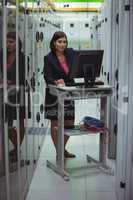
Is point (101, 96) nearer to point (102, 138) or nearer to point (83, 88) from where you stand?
point (83, 88)

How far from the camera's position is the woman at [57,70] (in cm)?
415

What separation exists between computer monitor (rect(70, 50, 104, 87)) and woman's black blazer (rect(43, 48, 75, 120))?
0.67 feet

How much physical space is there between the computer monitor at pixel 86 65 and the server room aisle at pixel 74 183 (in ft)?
3.56

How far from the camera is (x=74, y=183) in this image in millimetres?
3732

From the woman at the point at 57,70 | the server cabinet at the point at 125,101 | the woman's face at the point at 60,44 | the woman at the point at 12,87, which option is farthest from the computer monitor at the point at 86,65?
the woman at the point at 12,87

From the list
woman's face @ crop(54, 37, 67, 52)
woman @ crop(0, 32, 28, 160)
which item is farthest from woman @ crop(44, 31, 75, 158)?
woman @ crop(0, 32, 28, 160)

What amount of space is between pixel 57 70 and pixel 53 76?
0.09m

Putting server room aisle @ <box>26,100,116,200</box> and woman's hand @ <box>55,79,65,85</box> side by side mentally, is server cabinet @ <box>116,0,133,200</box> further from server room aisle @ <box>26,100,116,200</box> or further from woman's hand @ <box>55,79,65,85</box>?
woman's hand @ <box>55,79,65,85</box>

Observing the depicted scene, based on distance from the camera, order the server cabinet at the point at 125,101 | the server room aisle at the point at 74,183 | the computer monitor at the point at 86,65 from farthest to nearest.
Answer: the computer monitor at the point at 86,65, the server room aisle at the point at 74,183, the server cabinet at the point at 125,101

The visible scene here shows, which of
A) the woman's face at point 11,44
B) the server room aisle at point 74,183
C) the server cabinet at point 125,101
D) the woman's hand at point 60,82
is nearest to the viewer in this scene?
the woman's face at point 11,44

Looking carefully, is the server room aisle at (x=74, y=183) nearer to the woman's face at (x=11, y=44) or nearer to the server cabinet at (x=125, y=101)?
the server cabinet at (x=125, y=101)

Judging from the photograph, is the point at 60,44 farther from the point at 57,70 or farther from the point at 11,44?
the point at 11,44

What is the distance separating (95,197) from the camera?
3373mm

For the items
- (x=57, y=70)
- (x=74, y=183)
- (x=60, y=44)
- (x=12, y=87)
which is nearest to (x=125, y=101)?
(x=12, y=87)
